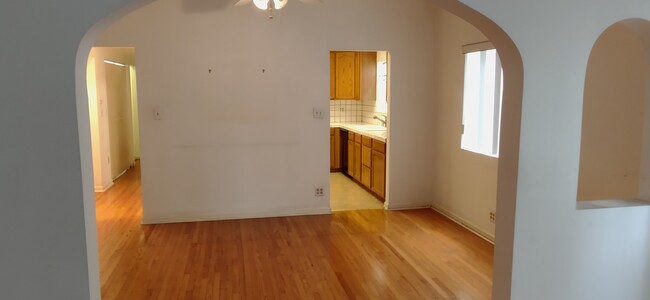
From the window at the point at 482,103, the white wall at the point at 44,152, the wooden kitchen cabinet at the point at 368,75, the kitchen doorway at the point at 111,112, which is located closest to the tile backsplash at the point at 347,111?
the wooden kitchen cabinet at the point at 368,75

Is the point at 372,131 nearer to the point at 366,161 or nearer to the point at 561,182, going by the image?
the point at 366,161

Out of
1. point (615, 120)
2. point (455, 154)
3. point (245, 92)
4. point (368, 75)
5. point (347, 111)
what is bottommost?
point (455, 154)

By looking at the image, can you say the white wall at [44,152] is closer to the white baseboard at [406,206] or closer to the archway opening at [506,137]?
the archway opening at [506,137]

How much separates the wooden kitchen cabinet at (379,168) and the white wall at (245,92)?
0.51 m

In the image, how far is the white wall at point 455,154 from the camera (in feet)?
15.3

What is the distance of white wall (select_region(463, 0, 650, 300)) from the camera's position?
90.9 inches

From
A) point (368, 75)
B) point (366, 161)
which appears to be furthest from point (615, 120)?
point (368, 75)

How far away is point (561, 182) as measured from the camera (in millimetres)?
2443

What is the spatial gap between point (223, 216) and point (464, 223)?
2.66m

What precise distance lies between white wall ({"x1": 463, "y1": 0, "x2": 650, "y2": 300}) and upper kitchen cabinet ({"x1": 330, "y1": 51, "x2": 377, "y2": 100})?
202 inches

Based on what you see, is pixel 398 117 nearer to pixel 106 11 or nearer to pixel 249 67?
pixel 249 67

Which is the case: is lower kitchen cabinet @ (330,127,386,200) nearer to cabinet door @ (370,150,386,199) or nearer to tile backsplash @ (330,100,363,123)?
cabinet door @ (370,150,386,199)

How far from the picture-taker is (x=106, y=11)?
191 cm

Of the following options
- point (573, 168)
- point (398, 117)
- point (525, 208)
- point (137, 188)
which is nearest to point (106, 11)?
point (525, 208)
